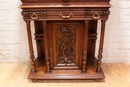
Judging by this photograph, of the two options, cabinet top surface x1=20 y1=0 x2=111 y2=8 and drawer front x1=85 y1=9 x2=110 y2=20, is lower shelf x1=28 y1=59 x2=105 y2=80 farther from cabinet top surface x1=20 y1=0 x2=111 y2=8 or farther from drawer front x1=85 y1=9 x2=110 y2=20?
cabinet top surface x1=20 y1=0 x2=111 y2=8

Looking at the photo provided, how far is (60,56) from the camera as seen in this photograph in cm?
171

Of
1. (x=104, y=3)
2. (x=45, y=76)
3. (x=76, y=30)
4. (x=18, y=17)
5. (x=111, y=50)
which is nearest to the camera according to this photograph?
(x=104, y=3)

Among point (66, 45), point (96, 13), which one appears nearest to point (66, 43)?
point (66, 45)

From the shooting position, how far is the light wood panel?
171 centimetres

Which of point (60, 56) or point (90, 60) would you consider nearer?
point (60, 56)

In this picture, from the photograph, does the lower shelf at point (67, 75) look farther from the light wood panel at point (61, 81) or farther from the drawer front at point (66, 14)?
the drawer front at point (66, 14)

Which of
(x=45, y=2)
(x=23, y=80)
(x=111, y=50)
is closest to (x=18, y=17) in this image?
(x=45, y=2)

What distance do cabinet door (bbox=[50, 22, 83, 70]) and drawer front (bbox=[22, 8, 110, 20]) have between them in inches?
5.2

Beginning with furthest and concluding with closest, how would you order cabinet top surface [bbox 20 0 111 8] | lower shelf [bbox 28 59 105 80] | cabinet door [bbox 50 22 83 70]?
1. lower shelf [bbox 28 59 105 80]
2. cabinet door [bbox 50 22 83 70]
3. cabinet top surface [bbox 20 0 111 8]

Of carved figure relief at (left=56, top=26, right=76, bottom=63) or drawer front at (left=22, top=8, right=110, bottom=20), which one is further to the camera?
carved figure relief at (left=56, top=26, right=76, bottom=63)

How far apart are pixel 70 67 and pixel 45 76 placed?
11.7 inches

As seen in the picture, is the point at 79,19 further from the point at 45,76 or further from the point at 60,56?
the point at 45,76

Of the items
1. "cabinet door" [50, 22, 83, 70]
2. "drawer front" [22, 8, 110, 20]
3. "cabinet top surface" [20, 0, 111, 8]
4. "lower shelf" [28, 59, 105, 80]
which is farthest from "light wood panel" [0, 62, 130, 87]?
"cabinet top surface" [20, 0, 111, 8]

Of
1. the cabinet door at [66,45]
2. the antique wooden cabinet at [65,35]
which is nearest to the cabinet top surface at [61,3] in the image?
the antique wooden cabinet at [65,35]
